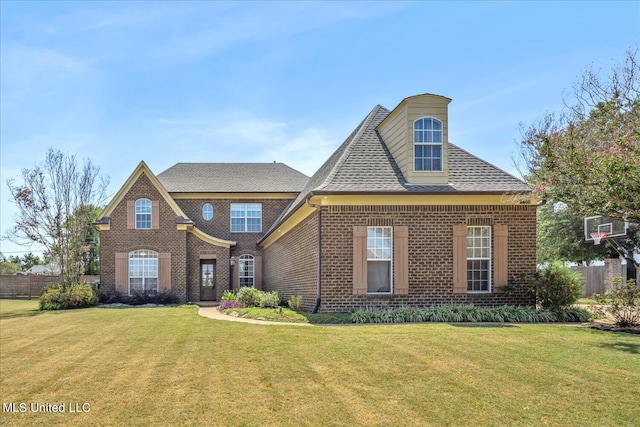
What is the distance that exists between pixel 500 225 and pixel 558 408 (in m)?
9.34

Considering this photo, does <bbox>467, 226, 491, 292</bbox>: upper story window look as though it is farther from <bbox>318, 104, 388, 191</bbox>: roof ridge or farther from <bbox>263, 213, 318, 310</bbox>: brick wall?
<bbox>263, 213, 318, 310</bbox>: brick wall

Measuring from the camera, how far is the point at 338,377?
26.5 feet

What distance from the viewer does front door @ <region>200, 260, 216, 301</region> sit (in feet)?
93.9

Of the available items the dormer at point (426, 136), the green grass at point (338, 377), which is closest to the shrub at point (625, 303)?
the green grass at point (338, 377)

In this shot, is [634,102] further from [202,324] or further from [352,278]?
[202,324]

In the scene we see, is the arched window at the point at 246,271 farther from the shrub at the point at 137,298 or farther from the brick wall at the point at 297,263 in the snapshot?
the shrub at the point at 137,298

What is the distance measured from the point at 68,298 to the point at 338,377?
18.5m

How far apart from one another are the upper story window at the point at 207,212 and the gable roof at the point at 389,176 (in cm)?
1435

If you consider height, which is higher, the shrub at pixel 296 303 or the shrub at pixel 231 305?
the shrub at pixel 296 303

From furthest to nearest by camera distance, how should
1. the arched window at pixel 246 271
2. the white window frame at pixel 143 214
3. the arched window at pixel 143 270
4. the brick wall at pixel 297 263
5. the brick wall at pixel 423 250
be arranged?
the arched window at pixel 246 271 < the white window frame at pixel 143 214 < the arched window at pixel 143 270 < the brick wall at pixel 297 263 < the brick wall at pixel 423 250

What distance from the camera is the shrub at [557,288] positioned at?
1473cm

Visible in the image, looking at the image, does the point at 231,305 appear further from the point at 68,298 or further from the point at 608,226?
the point at 608,226

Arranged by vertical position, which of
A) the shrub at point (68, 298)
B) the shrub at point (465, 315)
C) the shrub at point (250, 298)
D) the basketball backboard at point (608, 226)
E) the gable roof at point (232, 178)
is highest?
the gable roof at point (232, 178)

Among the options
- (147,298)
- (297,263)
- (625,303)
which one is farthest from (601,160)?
(147,298)
